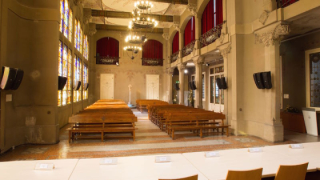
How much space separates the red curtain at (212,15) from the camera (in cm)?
1055

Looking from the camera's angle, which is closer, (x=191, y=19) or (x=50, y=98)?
(x=50, y=98)

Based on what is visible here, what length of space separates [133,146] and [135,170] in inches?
156

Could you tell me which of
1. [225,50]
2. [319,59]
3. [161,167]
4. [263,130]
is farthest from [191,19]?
[161,167]

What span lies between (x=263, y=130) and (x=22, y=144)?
7.83 m

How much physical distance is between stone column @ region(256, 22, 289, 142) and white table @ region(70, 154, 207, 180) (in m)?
5.29

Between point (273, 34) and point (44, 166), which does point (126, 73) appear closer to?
point (273, 34)

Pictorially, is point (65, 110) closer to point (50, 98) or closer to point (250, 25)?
point (50, 98)

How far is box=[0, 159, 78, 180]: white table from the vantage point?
199cm

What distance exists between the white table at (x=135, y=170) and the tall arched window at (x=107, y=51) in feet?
56.6

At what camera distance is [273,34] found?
21.5 feet

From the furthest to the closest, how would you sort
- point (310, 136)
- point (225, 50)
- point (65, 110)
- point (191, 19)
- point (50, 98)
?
1. point (191, 19)
2. point (65, 110)
3. point (225, 50)
4. point (310, 136)
5. point (50, 98)

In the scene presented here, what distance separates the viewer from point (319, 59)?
302 inches

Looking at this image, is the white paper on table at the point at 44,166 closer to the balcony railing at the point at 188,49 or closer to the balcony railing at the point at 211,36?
the balcony railing at the point at 211,36

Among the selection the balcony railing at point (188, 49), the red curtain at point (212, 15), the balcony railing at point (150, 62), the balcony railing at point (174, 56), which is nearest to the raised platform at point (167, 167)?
the red curtain at point (212, 15)
